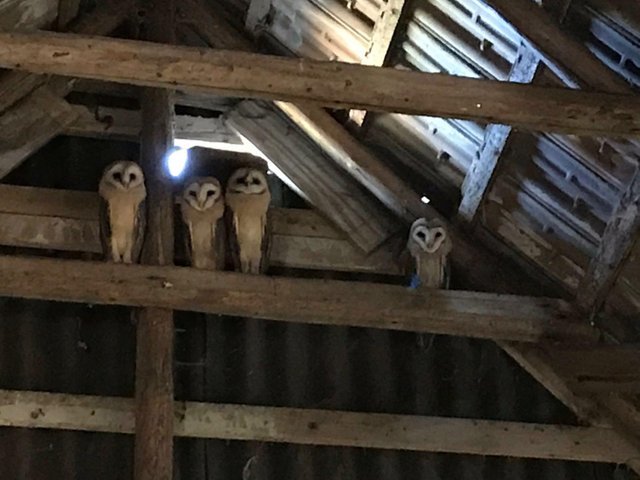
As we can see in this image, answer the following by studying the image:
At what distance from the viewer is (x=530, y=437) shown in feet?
16.4

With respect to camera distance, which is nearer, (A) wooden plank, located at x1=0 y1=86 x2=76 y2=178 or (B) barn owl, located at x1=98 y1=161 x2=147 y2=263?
(B) barn owl, located at x1=98 y1=161 x2=147 y2=263

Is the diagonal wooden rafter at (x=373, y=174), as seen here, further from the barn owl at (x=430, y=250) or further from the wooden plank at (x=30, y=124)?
the wooden plank at (x=30, y=124)

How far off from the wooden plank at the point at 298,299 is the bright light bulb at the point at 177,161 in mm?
581

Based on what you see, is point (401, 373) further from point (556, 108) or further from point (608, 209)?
point (556, 108)

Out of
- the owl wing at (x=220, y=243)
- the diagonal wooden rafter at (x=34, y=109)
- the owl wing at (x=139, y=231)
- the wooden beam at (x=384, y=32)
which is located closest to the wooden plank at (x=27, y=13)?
the diagonal wooden rafter at (x=34, y=109)

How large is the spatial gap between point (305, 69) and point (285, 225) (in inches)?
56.9

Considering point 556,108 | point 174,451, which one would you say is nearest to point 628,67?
point 556,108

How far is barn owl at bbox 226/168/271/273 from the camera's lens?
15.6ft

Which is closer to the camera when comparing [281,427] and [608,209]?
[608,209]

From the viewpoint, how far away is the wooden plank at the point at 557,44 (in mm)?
3883

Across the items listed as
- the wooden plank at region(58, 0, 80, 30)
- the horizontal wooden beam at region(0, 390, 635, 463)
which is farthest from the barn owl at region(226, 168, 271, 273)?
the wooden plank at region(58, 0, 80, 30)

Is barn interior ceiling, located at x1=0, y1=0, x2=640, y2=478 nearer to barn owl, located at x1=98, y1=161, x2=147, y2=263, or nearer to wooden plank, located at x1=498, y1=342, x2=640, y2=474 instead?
wooden plank, located at x1=498, y1=342, x2=640, y2=474

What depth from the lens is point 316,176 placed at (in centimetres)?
523

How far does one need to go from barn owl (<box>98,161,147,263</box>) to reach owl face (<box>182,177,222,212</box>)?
183 millimetres
